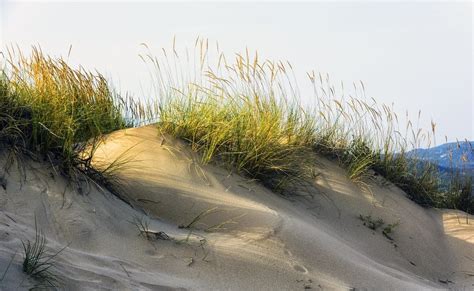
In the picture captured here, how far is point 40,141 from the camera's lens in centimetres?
475

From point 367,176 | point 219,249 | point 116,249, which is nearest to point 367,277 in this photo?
point 219,249

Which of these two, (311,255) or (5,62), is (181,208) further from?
(5,62)

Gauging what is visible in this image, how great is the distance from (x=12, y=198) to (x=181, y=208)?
1.36 meters

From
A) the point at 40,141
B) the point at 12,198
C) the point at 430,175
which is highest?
the point at 40,141

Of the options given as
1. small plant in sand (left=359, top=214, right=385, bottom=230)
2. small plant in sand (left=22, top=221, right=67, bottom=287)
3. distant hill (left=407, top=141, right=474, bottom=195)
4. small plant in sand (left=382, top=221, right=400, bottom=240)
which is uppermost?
small plant in sand (left=22, top=221, right=67, bottom=287)

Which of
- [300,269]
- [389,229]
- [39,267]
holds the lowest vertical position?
[389,229]

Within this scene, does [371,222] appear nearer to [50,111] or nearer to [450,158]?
[450,158]

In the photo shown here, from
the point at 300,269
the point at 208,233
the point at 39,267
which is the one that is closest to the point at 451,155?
the point at 300,269

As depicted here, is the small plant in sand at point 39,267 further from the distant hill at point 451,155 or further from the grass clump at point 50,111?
the distant hill at point 451,155

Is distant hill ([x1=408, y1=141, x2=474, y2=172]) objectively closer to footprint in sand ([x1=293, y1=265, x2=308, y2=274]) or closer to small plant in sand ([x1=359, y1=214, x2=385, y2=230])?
small plant in sand ([x1=359, y1=214, x2=385, y2=230])

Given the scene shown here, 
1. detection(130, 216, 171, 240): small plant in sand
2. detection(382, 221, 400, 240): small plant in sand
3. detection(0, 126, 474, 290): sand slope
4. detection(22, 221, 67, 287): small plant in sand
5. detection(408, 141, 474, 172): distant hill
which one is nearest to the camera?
detection(22, 221, 67, 287): small plant in sand

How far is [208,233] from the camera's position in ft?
15.5

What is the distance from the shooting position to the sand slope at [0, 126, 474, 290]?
3.89 meters

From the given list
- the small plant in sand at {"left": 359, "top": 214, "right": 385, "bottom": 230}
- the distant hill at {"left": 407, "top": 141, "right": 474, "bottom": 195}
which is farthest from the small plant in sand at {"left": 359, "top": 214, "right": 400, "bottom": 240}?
the distant hill at {"left": 407, "top": 141, "right": 474, "bottom": 195}
